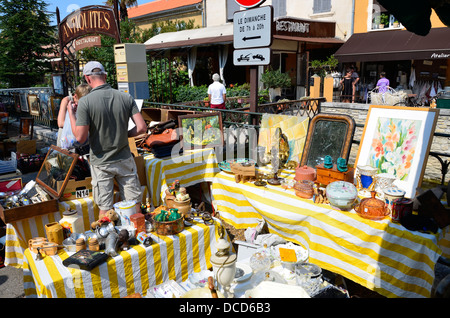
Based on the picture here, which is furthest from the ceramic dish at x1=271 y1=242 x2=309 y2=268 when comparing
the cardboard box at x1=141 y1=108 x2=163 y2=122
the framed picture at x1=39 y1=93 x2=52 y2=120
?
the framed picture at x1=39 y1=93 x2=52 y2=120

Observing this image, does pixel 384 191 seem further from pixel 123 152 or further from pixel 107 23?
pixel 107 23

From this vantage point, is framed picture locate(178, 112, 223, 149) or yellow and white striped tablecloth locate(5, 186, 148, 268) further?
framed picture locate(178, 112, 223, 149)

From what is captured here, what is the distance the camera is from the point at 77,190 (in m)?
3.28

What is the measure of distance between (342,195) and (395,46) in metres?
13.7

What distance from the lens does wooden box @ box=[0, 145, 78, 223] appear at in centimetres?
281

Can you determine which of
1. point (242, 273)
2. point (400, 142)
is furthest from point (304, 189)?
point (242, 273)

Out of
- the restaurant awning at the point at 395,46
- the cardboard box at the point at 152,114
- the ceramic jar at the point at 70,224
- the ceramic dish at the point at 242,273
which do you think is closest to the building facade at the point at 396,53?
the restaurant awning at the point at 395,46

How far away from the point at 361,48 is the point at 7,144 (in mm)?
14092

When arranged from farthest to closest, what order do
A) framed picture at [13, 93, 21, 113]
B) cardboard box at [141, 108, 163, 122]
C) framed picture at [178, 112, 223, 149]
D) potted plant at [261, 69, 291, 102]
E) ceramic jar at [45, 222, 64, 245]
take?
1. potted plant at [261, 69, 291, 102]
2. framed picture at [13, 93, 21, 113]
3. cardboard box at [141, 108, 163, 122]
4. framed picture at [178, 112, 223, 149]
5. ceramic jar at [45, 222, 64, 245]

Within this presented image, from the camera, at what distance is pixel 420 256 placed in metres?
2.32

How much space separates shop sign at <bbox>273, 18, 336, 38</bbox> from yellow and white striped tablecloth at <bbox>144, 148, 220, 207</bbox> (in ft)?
37.7

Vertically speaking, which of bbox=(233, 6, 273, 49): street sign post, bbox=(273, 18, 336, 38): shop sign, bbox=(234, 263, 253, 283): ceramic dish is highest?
bbox=(273, 18, 336, 38): shop sign

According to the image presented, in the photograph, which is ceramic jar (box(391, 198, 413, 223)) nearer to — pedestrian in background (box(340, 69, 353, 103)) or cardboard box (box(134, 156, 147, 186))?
cardboard box (box(134, 156, 147, 186))

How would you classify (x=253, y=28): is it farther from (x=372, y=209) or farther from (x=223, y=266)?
(x=223, y=266)
